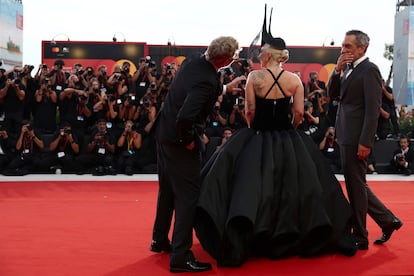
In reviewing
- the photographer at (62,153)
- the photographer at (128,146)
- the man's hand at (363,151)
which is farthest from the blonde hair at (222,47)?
the photographer at (62,153)

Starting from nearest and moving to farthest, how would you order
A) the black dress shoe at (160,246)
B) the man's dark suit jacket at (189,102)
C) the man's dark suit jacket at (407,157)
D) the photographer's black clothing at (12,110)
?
the man's dark suit jacket at (189,102) → the black dress shoe at (160,246) → the photographer's black clothing at (12,110) → the man's dark suit jacket at (407,157)

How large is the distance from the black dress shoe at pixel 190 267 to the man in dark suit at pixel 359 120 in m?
1.36

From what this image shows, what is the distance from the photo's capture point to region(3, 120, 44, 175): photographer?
9.64 m

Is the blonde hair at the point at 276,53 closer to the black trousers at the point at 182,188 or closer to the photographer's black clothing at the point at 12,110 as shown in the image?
the black trousers at the point at 182,188

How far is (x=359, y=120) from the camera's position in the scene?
4461 mm

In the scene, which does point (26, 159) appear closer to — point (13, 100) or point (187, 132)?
point (13, 100)

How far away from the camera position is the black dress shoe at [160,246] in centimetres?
427

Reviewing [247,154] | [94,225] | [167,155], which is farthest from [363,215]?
[94,225]

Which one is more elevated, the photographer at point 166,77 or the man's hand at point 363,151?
the photographer at point 166,77

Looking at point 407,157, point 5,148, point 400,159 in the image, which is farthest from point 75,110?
point 407,157

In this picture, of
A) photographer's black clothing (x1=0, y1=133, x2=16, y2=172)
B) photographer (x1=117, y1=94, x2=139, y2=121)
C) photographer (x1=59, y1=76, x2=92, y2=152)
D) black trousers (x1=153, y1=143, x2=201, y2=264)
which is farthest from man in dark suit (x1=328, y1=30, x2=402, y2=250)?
photographer's black clothing (x1=0, y1=133, x2=16, y2=172)

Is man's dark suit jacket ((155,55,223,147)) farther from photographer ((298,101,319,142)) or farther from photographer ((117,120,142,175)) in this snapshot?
photographer ((298,101,319,142))

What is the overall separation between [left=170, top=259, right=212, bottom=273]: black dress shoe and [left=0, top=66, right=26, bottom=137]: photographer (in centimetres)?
722

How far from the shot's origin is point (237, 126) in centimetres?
1072
